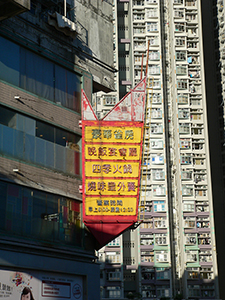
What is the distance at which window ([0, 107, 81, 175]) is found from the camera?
21938 millimetres

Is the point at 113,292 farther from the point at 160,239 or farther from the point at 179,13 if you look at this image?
the point at 179,13

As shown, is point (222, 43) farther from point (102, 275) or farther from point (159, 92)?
point (102, 275)

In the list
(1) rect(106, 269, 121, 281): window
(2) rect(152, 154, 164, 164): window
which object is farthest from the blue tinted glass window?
(2) rect(152, 154, 164, 164): window

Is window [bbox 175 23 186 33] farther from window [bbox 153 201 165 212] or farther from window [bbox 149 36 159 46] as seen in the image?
window [bbox 153 201 165 212]

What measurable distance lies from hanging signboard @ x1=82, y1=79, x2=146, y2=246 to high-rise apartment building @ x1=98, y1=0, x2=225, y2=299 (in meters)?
31.3

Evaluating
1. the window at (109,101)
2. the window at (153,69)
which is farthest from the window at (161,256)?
the window at (153,69)

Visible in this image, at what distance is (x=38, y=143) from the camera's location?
76.1 feet

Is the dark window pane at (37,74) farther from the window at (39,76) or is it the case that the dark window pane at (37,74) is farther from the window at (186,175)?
the window at (186,175)

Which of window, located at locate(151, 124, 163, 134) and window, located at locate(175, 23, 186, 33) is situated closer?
window, located at locate(151, 124, 163, 134)

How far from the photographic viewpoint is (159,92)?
7206 centimetres

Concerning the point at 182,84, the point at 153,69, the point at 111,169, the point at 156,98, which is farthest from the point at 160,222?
the point at 111,169

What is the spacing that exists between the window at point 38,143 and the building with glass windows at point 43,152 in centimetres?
4

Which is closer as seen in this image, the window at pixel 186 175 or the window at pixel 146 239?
the window at pixel 146 239

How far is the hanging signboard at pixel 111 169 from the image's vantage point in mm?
24422
